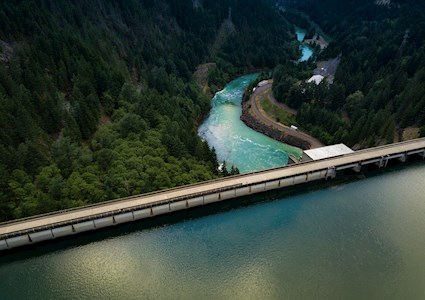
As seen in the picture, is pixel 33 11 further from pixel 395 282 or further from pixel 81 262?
pixel 395 282

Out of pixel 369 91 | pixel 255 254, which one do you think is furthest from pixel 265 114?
pixel 255 254

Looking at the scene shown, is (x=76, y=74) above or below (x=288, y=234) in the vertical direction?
above

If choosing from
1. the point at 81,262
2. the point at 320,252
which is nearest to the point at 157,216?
the point at 81,262

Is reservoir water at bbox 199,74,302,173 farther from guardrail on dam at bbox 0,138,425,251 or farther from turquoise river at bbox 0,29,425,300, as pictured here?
turquoise river at bbox 0,29,425,300

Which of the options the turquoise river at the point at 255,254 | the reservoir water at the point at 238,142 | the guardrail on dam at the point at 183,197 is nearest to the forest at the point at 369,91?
the guardrail on dam at the point at 183,197

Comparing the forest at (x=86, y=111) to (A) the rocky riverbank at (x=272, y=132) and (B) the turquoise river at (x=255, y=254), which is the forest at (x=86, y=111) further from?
(A) the rocky riverbank at (x=272, y=132)

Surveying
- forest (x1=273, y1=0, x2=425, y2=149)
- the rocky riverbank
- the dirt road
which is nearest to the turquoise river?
forest (x1=273, y1=0, x2=425, y2=149)

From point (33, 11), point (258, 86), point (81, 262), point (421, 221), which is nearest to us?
point (81, 262)

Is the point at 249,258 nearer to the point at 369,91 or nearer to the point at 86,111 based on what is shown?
the point at 86,111
